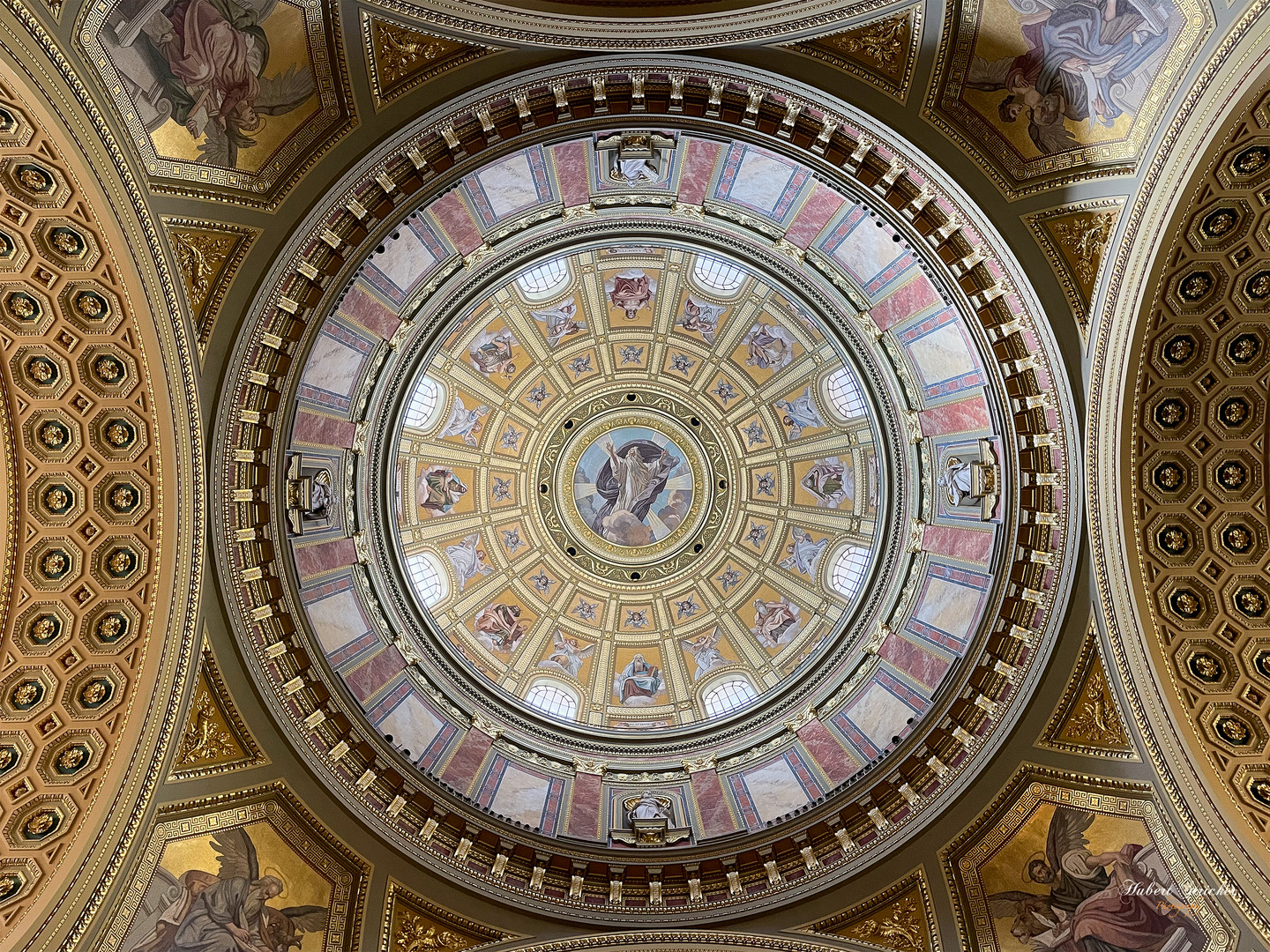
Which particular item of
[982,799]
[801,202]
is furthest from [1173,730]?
[801,202]

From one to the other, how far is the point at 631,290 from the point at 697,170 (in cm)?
825

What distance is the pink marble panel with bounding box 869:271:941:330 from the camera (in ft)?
60.8

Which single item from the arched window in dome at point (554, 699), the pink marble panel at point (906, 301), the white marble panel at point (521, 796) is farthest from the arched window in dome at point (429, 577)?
the pink marble panel at point (906, 301)

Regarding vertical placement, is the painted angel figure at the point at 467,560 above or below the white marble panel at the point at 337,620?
above

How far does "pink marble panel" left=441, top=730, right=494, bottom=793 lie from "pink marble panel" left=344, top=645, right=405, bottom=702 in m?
2.64

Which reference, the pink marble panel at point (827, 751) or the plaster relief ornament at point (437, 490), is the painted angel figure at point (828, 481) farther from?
the plaster relief ornament at point (437, 490)

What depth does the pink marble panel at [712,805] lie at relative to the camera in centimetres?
2111

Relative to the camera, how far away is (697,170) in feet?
62.3

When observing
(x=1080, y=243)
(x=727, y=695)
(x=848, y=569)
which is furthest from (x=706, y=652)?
(x=1080, y=243)

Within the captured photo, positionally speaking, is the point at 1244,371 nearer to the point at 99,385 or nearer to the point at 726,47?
the point at 726,47

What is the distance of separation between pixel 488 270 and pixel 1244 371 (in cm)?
1665

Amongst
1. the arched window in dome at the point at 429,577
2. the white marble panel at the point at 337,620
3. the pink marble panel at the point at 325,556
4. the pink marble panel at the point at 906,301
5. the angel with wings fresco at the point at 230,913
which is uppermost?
the pink marble panel at the point at 906,301

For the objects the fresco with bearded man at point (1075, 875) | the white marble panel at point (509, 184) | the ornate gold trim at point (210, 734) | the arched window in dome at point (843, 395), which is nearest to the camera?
the fresco with bearded man at point (1075, 875)

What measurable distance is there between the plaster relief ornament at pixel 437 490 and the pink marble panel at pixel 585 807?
31.5 ft
